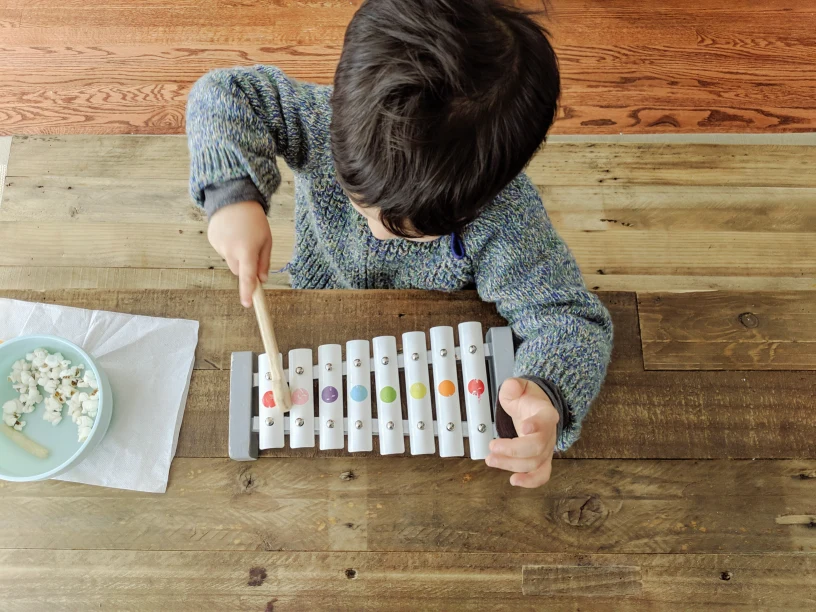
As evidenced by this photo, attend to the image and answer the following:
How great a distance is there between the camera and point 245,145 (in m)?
0.83

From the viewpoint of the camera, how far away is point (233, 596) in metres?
0.83

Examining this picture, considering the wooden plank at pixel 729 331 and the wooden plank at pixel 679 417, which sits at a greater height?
the wooden plank at pixel 729 331

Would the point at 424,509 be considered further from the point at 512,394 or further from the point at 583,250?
the point at 583,250

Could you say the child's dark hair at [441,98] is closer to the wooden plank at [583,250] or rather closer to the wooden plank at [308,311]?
the wooden plank at [308,311]

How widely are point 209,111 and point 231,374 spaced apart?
383 mm

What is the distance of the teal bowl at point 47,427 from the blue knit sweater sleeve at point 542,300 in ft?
1.90

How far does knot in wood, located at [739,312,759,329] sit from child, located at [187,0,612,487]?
270 millimetres

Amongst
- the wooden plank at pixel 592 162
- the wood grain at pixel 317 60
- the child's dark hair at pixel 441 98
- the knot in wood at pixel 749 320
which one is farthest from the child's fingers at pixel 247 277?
the wood grain at pixel 317 60

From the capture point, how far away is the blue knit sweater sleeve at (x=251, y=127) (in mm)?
822

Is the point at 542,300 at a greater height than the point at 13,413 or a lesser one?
greater

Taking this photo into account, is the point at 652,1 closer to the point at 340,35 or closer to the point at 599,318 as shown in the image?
the point at 340,35

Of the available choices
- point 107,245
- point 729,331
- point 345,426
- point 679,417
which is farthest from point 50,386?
point 729,331

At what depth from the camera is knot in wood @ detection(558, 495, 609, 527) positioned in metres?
0.87

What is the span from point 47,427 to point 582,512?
2.62ft
